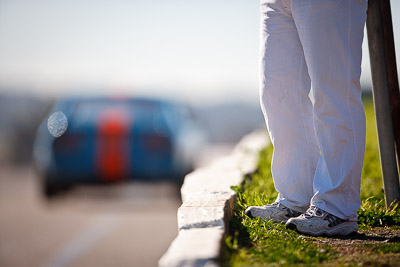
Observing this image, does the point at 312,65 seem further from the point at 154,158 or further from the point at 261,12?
the point at 154,158

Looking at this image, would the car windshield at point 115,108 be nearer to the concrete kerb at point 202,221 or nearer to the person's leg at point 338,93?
the concrete kerb at point 202,221

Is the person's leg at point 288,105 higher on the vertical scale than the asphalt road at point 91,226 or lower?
higher

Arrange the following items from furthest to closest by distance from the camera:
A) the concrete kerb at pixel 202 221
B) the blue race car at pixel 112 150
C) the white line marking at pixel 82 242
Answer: the blue race car at pixel 112 150
the white line marking at pixel 82 242
the concrete kerb at pixel 202 221

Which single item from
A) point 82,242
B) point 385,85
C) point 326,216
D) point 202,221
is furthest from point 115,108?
point 326,216

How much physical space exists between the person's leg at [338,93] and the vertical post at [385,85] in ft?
1.73

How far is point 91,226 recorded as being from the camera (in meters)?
10.2

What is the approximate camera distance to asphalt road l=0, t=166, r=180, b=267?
8.05 metres

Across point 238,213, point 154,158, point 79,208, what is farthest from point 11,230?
point 238,213

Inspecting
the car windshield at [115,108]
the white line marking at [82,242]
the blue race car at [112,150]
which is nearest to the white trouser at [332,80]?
the white line marking at [82,242]

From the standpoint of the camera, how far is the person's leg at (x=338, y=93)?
2.91 m

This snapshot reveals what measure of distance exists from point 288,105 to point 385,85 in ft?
2.24

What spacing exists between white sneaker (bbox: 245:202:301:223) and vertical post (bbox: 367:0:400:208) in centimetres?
70

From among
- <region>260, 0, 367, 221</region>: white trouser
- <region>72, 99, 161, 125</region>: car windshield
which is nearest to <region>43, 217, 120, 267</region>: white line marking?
<region>72, 99, 161, 125</region>: car windshield

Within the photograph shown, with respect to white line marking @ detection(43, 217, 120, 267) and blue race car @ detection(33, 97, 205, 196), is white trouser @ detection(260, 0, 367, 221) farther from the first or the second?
blue race car @ detection(33, 97, 205, 196)
